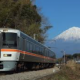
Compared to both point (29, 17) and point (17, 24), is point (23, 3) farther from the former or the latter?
point (17, 24)

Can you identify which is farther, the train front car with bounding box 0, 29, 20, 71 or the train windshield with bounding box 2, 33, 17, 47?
the train windshield with bounding box 2, 33, 17, 47

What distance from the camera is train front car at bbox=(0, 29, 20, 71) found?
2158cm

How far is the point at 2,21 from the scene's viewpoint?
48.3m

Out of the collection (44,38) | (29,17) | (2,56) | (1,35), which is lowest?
(2,56)

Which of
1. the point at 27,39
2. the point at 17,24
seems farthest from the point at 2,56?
the point at 17,24

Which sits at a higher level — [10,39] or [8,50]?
[10,39]

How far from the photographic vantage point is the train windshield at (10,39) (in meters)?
22.2

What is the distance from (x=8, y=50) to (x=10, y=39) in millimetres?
952

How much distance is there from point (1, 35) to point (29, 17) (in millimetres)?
47738

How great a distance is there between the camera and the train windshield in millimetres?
22172

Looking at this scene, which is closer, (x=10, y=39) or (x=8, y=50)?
(x=8, y=50)

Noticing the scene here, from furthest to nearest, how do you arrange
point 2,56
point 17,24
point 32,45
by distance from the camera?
point 17,24
point 32,45
point 2,56

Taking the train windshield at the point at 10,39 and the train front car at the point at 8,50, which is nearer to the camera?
the train front car at the point at 8,50

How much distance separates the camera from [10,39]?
881 inches
